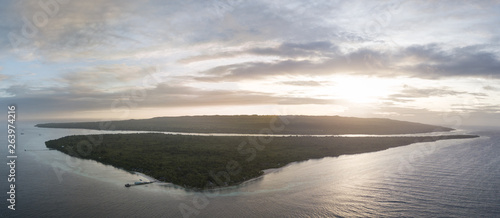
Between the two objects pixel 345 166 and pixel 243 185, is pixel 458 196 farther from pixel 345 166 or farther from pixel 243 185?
pixel 243 185

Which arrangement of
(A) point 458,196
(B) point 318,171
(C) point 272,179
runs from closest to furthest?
(A) point 458,196
(C) point 272,179
(B) point 318,171

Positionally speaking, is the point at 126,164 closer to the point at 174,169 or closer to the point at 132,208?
the point at 174,169

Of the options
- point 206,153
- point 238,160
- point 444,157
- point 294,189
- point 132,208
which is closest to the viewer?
point 132,208

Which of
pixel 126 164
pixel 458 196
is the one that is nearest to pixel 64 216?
pixel 126 164

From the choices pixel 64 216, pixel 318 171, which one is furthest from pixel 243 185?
pixel 64 216

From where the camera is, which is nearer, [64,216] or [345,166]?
[64,216]

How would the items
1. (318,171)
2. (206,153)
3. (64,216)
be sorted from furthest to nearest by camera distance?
(206,153), (318,171), (64,216)
